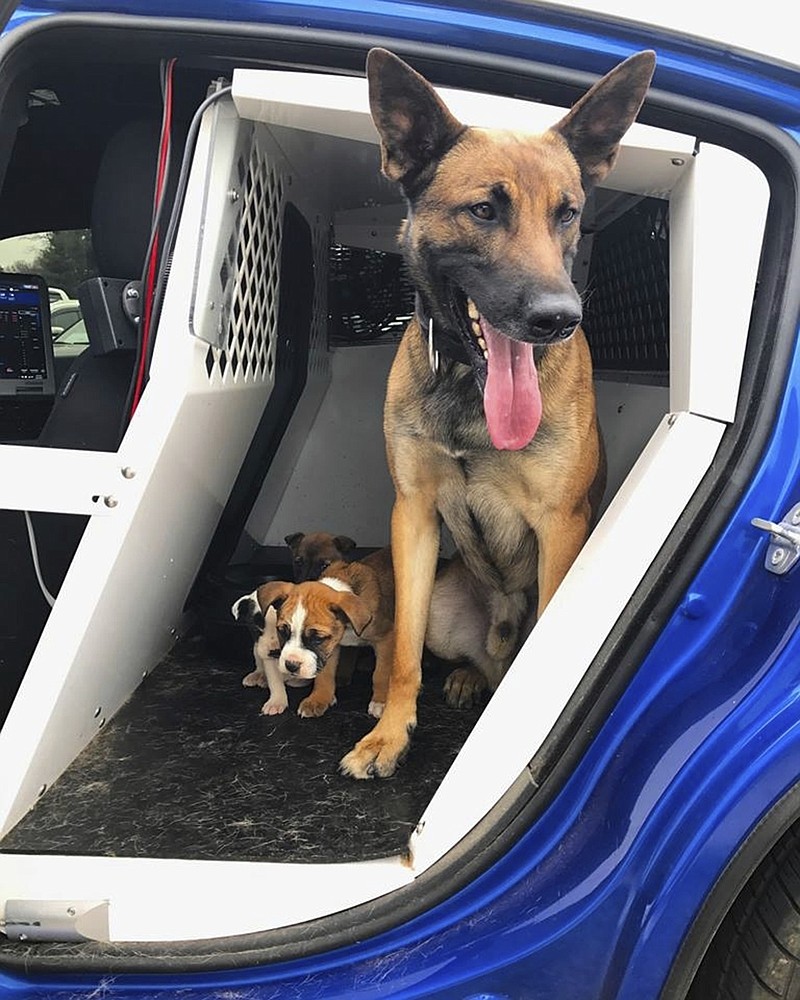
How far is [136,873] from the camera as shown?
1.14 metres

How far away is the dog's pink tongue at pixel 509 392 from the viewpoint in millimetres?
1373

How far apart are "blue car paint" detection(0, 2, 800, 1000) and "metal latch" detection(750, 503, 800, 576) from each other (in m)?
0.01

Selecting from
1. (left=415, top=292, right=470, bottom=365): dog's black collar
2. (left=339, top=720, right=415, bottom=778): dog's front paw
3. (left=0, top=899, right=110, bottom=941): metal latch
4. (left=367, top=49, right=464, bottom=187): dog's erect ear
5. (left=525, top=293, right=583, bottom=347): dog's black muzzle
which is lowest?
(left=339, top=720, right=415, bottom=778): dog's front paw

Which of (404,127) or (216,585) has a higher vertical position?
(404,127)

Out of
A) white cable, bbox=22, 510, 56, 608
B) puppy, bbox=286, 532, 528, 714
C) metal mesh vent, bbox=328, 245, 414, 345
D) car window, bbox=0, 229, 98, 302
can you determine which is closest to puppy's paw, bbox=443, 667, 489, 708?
puppy, bbox=286, 532, 528, 714

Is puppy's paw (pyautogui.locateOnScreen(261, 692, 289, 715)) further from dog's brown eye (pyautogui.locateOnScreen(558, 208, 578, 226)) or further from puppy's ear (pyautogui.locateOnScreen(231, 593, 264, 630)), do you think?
dog's brown eye (pyautogui.locateOnScreen(558, 208, 578, 226))

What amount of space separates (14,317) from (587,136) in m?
1.75

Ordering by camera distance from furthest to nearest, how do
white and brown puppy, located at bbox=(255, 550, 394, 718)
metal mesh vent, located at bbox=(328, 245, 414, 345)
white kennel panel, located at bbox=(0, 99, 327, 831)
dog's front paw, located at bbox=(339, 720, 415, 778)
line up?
1. metal mesh vent, located at bbox=(328, 245, 414, 345)
2. white and brown puppy, located at bbox=(255, 550, 394, 718)
3. dog's front paw, located at bbox=(339, 720, 415, 778)
4. white kennel panel, located at bbox=(0, 99, 327, 831)

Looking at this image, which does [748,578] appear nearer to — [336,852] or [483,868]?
[483,868]

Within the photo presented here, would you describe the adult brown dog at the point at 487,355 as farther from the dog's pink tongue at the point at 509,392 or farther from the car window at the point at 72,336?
the car window at the point at 72,336

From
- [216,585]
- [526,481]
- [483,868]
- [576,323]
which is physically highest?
[576,323]

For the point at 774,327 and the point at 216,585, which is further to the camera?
the point at 216,585

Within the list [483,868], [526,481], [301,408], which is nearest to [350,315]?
[301,408]

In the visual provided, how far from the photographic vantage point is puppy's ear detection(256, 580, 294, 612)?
→ 1.84 m
